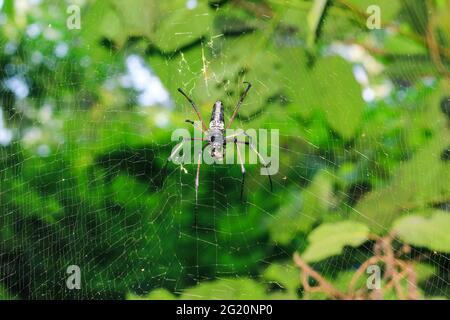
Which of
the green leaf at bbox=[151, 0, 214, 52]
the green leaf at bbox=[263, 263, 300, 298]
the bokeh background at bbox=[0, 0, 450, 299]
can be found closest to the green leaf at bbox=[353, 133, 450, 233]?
the bokeh background at bbox=[0, 0, 450, 299]

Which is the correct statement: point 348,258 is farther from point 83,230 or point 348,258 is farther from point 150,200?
point 83,230

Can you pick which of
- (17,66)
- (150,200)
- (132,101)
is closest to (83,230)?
(150,200)

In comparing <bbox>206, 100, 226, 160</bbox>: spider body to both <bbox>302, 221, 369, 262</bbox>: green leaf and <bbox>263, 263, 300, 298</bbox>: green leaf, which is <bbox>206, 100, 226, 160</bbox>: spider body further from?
<bbox>302, 221, 369, 262</bbox>: green leaf

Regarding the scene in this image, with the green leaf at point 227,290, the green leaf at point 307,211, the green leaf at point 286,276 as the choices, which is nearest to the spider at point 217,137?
the green leaf at point 307,211

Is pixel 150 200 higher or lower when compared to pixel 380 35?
lower

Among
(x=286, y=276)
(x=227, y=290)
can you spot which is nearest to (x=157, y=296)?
(x=227, y=290)

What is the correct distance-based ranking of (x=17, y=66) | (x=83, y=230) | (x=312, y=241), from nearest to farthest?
(x=312, y=241), (x=17, y=66), (x=83, y=230)
